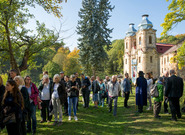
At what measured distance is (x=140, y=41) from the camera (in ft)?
139

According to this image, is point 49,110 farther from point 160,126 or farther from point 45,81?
point 160,126

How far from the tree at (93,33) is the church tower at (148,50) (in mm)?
16043

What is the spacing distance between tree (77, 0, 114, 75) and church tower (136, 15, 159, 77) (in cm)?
1604

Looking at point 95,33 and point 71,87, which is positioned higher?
point 95,33

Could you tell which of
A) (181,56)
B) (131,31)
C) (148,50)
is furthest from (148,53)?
(181,56)

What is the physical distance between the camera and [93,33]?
87.8 feet

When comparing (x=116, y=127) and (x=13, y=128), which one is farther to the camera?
(x=116, y=127)

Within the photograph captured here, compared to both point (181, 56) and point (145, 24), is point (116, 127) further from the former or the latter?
point (145, 24)

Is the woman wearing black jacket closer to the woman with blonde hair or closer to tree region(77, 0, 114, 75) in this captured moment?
the woman with blonde hair

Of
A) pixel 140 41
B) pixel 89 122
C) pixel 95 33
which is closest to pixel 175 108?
pixel 89 122

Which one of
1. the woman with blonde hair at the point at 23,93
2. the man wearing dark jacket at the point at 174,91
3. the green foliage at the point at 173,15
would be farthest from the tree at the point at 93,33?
the woman with blonde hair at the point at 23,93

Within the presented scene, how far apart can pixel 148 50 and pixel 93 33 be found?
19.4m

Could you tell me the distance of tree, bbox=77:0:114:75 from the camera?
86.6ft

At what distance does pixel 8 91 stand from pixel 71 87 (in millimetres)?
3698
